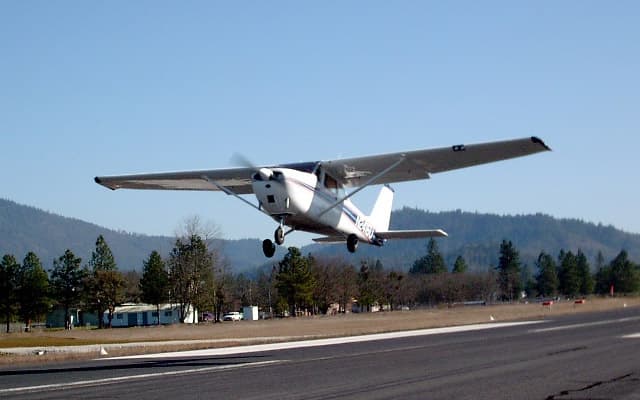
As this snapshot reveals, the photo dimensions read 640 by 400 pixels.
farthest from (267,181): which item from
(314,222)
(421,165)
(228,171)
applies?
(421,165)

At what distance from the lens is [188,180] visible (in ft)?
109

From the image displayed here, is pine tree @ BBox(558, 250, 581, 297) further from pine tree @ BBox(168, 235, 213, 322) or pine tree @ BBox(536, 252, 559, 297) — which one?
pine tree @ BBox(168, 235, 213, 322)

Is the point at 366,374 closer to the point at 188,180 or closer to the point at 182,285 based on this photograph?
the point at 188,180

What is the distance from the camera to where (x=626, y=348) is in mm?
28500

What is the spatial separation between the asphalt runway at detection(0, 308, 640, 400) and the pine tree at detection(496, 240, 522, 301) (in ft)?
497

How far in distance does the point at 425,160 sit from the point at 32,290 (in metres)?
72.7

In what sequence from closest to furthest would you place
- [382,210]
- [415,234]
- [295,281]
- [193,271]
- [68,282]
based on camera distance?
[415,234]
[382,210]
[193,271]
[295,281]
[68,282]

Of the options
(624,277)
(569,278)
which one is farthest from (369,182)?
(624,277)

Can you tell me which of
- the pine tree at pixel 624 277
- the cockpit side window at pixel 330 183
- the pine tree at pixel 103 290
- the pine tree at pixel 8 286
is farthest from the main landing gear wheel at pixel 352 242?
the pine tree at pixel 624 277

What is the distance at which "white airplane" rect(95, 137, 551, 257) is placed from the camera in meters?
26.8

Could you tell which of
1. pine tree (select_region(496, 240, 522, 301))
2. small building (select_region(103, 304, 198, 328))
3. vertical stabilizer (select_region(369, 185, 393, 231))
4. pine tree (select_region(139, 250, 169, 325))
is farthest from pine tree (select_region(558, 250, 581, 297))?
vertical stabilizer (select_region(369, 185, 393, 231))

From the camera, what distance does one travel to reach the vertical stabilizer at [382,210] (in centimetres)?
3500

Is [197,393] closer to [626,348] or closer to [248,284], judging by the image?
[626,348]

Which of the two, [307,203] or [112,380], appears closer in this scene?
[112,380]
